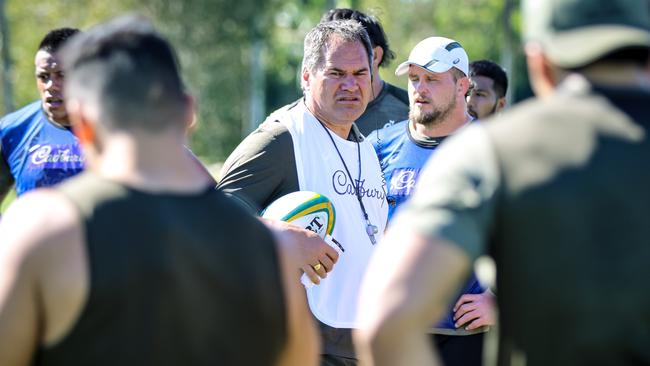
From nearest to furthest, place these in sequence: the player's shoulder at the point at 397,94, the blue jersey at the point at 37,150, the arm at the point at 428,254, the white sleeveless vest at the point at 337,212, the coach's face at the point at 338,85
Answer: the arm at the point at 428,254
the white sleeveless vest at the point at 337,212
the coach's face at the point at 338,85
the blue jersey at the point at 37,150
the player's shoulder at the point at 397,94

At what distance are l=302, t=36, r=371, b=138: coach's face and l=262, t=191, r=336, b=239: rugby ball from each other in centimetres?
61

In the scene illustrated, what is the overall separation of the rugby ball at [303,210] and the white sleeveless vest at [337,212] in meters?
0.19

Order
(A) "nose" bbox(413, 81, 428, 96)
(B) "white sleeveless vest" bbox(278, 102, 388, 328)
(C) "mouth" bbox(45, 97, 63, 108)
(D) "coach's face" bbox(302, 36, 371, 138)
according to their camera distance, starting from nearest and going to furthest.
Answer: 1. (B) "white sleeveless vest" bbox(278, 102, 388, 328)
2. (D) "coach's face" bbox(302, 36, 371, 138)
3. (C) "mouth" bbox(45, 97, 63, 108)
4. (A) "nose" bbox(413, 81, 428, 96)

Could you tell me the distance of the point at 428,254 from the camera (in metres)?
2.73

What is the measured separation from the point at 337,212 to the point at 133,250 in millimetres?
3038

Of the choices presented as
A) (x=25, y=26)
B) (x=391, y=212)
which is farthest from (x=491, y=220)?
(x=25, y=26)

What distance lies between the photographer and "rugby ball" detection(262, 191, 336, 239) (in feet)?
17.9

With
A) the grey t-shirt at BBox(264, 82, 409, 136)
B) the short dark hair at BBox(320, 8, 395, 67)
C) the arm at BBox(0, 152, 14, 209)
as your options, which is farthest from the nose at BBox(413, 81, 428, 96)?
the arm at BBox(0, 152, 14, 209)

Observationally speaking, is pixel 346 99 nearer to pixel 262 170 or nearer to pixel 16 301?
pixel 262 170

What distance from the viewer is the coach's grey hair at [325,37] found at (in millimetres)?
6199

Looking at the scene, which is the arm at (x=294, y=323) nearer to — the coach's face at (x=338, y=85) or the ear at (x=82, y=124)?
the ear at (x=82, y=124)

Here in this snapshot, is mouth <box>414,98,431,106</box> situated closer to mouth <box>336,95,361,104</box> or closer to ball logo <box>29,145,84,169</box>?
mouth <box>336,95,361,104</box>

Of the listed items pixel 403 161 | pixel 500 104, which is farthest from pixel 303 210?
pixel 500 104

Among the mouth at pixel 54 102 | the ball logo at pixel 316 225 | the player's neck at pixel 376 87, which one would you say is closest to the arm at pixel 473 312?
the ball logo at pixel 316 225
